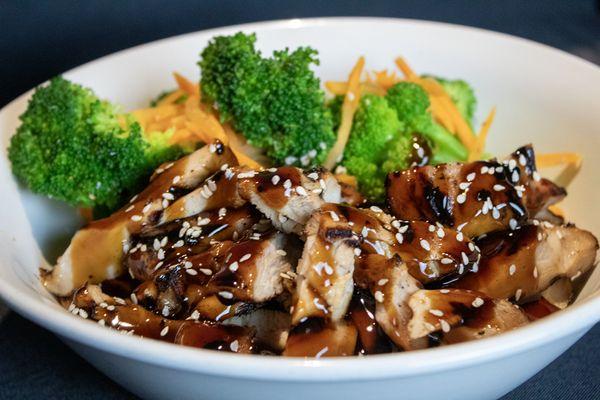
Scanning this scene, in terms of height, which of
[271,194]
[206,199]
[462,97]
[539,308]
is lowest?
[539,308]

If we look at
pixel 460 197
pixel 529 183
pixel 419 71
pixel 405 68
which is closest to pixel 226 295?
pixel 460 197

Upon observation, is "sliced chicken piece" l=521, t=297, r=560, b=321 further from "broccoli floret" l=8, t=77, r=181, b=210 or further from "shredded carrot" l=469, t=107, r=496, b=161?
"broccoli floret" l=8, t=77, r=181, b=210

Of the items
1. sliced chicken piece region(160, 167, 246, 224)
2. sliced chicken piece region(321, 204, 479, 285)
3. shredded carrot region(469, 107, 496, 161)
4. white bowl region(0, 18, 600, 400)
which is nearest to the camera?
white bowl region(0, 18, 600, 400)

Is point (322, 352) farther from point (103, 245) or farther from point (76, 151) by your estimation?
point (76, 151)

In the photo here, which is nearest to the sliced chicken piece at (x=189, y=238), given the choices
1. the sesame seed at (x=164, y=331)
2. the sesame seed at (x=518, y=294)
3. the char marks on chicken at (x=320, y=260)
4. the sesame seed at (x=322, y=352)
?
the char marks on chicken at (x=320, y=260)

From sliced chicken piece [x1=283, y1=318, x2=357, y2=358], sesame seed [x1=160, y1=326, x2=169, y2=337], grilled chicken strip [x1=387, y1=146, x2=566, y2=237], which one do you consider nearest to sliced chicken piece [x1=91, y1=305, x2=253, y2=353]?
sesame seed [x1=160, y1=326, x2=169, y2=337]

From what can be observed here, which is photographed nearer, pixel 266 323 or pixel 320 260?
pixel 320 260
